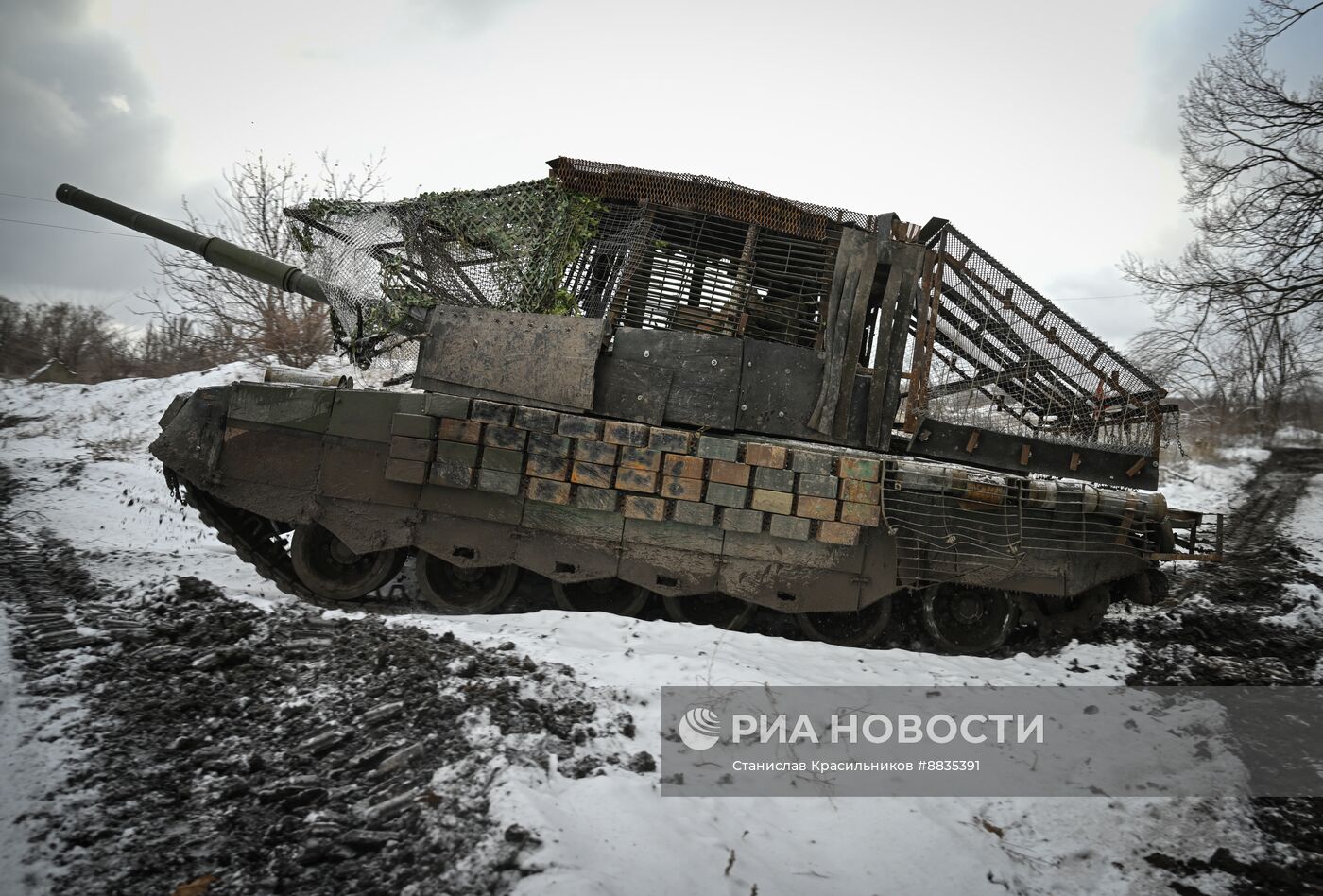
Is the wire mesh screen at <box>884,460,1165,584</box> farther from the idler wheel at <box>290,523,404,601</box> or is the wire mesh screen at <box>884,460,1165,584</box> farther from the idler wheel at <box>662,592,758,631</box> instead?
the idler wheel at <box>290,523,404,601</box>

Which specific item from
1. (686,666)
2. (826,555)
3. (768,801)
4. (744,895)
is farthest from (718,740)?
(826,555)

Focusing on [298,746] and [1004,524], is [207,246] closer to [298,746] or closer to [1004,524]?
[298,746]

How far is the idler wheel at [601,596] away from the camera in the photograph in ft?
18.8

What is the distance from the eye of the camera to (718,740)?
3.56 metres

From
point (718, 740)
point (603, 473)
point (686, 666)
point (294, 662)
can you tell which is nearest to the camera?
point (718, 740)

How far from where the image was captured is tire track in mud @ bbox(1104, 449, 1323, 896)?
3018mm

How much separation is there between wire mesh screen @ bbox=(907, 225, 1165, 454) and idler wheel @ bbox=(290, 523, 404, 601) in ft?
14.7

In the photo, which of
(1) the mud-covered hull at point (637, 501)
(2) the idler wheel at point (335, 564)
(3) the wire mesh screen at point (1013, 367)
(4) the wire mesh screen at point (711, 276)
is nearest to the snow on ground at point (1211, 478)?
(3) the wire mesh screen at point (1013, 367)

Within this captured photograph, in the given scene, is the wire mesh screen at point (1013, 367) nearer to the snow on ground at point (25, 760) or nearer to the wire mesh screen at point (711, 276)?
the wire mesh screen at point (711, 276)

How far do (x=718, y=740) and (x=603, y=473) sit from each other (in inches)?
90.7

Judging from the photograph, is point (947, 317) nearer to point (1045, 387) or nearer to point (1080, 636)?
point (1045, 387)

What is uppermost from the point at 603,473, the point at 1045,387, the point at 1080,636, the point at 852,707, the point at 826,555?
the point at 1045,387

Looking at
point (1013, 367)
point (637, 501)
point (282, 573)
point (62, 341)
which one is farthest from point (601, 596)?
point (62, 341)

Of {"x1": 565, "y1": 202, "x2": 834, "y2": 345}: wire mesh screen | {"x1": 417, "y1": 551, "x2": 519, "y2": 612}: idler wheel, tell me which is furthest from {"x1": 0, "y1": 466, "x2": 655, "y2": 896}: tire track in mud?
{"x1": 565, "y1": 202, "x2": 834, "y2": 345}: wire mesh screen
